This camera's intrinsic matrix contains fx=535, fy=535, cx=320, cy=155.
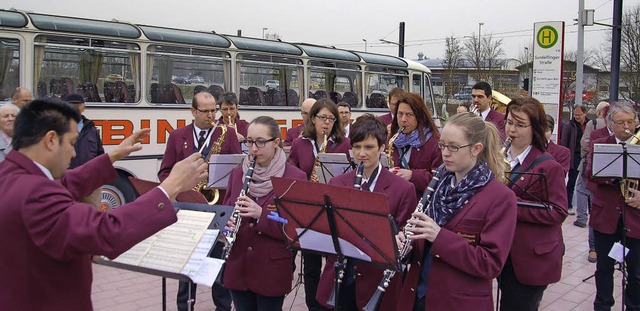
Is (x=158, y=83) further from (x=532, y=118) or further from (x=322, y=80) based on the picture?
(x=532, y=118)

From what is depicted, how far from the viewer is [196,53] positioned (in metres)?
9.32

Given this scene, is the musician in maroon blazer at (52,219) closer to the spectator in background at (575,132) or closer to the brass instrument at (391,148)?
the brass instrument at (391,148)

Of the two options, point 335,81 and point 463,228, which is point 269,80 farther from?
point 463,228

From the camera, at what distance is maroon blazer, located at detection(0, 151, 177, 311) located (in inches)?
75.6

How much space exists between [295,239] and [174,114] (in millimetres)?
6383

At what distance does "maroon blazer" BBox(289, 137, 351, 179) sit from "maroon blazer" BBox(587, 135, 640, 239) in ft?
7.39

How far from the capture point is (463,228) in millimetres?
2689

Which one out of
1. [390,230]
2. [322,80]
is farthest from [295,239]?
[322,80]

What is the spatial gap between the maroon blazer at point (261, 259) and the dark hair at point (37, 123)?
1.50m

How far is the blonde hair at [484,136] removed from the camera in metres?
2.80

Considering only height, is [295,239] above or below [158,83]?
below

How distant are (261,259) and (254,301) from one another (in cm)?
35

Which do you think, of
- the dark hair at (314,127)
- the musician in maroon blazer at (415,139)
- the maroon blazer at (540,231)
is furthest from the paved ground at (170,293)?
the maroon blazer at (540,231)

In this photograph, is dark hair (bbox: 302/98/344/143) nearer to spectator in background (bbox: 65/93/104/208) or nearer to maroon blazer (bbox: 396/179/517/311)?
spectator in background (bbox: 65/93/104/208)
